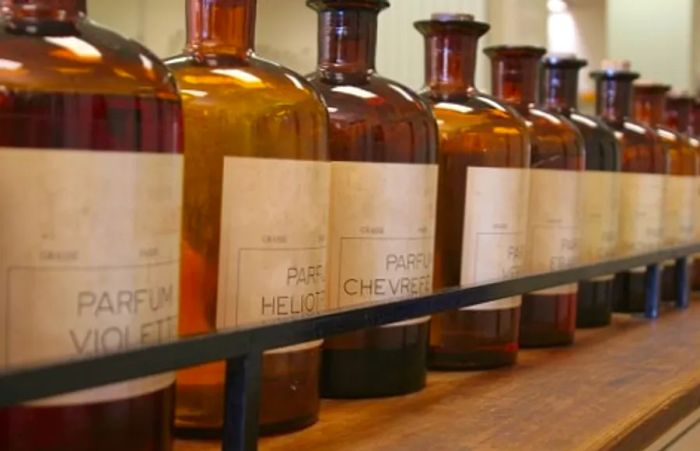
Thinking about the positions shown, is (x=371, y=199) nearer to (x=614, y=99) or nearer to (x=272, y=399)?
(x=272, y=399)

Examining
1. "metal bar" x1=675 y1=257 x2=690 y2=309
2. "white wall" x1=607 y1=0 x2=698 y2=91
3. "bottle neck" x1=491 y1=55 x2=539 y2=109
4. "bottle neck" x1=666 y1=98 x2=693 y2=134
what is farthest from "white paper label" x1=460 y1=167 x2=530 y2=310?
"white wall" x1=607 y1=0 x2=698 y2=91

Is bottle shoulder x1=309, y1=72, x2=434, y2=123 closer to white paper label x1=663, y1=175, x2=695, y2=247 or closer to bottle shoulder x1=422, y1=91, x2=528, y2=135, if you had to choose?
bottle shoulder x1=422, y1=91, x2=528, y2=135

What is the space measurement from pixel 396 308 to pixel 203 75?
133mm

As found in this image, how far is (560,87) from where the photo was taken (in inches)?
31.9

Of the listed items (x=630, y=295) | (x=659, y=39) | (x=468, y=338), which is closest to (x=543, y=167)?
(x=468, y=338)

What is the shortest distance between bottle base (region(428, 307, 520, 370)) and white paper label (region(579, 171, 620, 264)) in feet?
0.49

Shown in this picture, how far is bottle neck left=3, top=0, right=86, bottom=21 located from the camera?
373mm

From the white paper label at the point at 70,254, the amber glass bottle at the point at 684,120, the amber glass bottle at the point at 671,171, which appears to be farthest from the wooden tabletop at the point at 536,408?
the amber glass bottle at the point at 684,120

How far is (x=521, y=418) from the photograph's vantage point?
1.76 ft

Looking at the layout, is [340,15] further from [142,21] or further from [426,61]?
[142,21]

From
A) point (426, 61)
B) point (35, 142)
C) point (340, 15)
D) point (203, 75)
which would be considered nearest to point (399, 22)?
point (426, 61)

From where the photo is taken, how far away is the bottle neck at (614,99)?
888 mm

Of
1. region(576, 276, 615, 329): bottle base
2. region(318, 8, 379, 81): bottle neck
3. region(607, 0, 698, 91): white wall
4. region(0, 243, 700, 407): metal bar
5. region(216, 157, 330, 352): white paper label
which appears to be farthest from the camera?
region(607, 0, 698, 91): white wall

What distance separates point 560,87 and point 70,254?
0.53 metres
